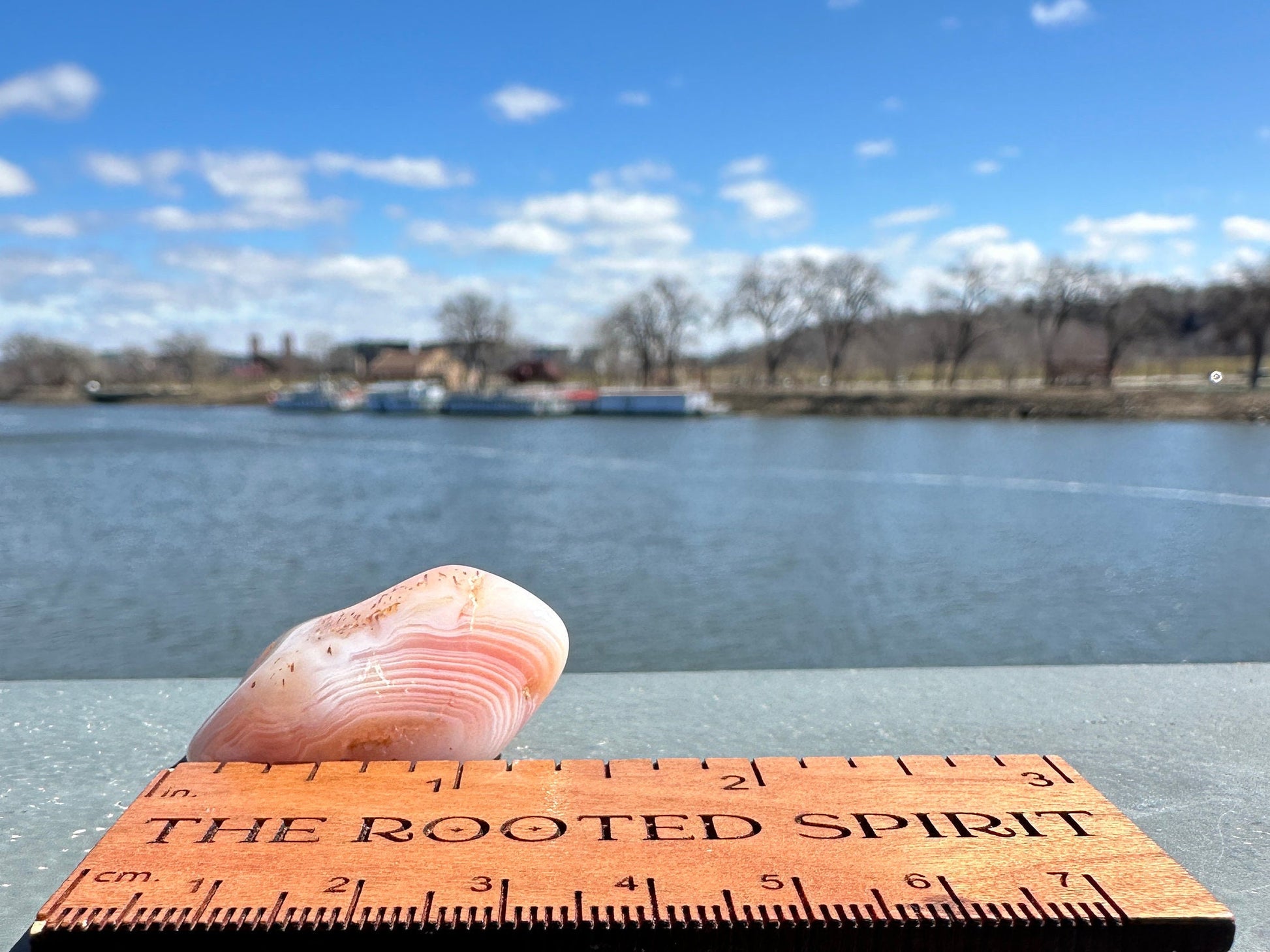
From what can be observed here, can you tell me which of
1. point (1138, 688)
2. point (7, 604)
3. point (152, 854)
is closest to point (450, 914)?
point (152, 854)

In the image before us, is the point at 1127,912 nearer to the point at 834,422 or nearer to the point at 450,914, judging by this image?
the point at 450,914

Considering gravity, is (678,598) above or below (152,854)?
below

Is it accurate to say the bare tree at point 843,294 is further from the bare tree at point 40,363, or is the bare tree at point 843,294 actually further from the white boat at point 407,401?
the bare tree at point 40,363

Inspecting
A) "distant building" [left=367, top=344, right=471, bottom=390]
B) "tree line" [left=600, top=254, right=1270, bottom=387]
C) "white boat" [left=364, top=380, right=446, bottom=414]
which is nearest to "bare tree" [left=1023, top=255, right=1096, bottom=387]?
"tree line" [left=600, top=254, right=1270, bottom=387]

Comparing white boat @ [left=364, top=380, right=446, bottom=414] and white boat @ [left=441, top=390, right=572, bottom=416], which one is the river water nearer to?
white boat @ [left=441, top=390, right=572, bottom=416]

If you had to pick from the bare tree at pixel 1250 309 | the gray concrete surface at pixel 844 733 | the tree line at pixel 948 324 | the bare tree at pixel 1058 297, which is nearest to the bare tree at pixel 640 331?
the tree line at pixel 948 324

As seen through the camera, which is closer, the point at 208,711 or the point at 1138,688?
the point at 208,711
